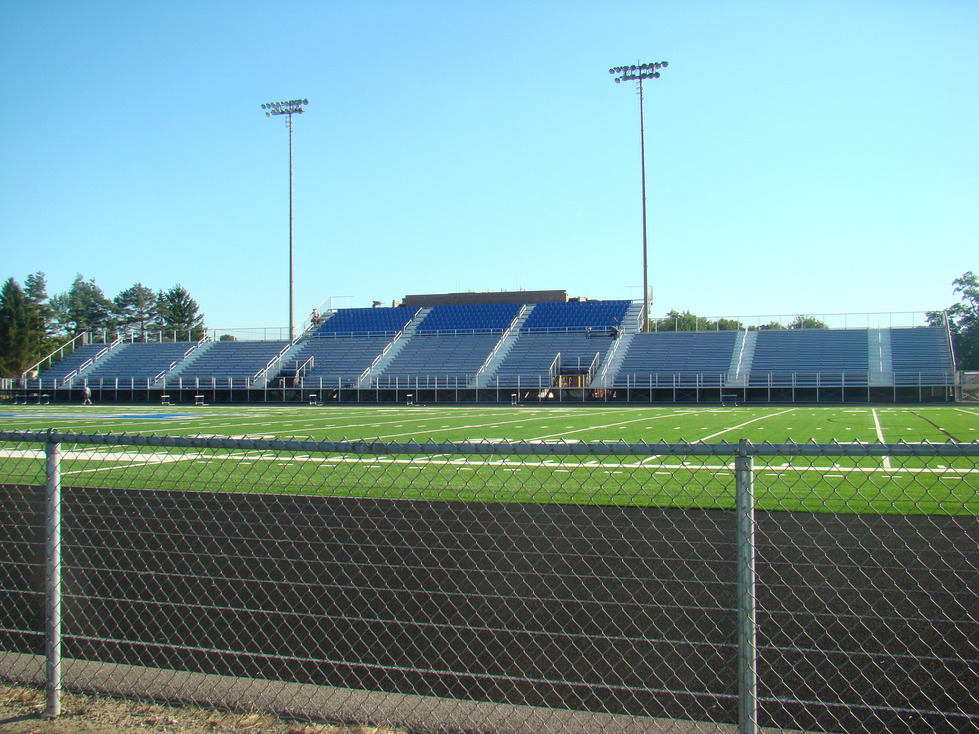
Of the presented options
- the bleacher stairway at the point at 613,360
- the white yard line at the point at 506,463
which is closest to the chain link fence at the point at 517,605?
the white yard line at the point at 506,463

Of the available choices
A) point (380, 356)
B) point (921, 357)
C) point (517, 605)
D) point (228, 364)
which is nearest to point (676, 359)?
point (921, 357)

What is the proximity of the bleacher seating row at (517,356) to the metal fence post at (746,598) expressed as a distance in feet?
123

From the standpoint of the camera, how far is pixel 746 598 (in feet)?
10.1

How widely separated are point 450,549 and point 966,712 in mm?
3892

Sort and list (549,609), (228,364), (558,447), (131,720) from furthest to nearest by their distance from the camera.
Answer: (228,364), (549,609), (131,720), (558,447)

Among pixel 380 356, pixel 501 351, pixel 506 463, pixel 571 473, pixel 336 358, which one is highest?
pixel 501 351

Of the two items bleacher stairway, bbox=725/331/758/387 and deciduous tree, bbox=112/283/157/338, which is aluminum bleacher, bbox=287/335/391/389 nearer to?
bleacher stairway, bbox=725/331/758/387

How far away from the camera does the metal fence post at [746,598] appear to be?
3070mm

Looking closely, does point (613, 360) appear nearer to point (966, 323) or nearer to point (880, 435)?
point (880, 435)

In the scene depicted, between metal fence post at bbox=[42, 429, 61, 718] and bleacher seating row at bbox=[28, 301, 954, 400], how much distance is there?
1480 inches

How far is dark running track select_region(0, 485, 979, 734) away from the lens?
423 cm

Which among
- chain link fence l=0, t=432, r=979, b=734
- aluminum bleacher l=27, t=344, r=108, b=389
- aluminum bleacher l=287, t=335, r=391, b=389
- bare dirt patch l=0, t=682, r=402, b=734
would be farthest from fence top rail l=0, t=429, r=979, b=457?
aluminum bleacher l=27, t=344, r=108, b=389

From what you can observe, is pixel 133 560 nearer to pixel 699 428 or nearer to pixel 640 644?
pixel 640 644

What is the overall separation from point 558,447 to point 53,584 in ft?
8.43
